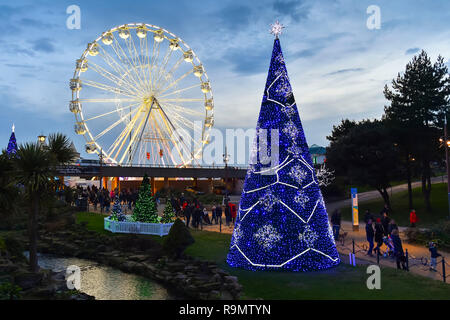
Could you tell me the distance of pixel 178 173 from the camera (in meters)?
44.0

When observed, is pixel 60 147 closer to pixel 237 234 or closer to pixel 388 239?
pixel 237 234

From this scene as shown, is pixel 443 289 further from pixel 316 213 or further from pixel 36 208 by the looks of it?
pixel 36 208

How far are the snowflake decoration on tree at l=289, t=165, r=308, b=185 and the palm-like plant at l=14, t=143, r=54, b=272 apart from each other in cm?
712

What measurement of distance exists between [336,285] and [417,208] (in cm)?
2154

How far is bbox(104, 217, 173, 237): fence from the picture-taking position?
17.1 m

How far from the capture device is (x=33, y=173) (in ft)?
34.7

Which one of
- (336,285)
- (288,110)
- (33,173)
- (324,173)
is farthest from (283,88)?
(324,173)

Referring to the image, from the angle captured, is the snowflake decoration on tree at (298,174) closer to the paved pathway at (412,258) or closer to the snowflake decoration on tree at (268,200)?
the snowflake decoration on tree at (268,200)

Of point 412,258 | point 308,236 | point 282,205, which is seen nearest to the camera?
point 308,236

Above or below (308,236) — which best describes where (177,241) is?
below

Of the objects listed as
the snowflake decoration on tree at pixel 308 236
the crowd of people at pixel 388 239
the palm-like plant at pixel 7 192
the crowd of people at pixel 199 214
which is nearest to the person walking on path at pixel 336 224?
the crowd of people at pixel 388 239

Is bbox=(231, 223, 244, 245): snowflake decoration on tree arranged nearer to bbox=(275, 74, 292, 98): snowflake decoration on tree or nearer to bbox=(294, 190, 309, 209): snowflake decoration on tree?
bbox=(294, 190, 309, 209): snowflake decoration on tree
